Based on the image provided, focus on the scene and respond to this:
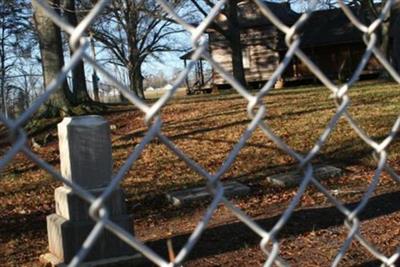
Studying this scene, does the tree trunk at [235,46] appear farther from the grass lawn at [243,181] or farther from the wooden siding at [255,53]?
the grass lawn at [243,181]

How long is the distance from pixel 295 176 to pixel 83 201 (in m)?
3.65

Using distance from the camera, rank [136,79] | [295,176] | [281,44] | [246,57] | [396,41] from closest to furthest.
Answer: [295,176] < [281,44] < [246,57] < [396,41] < [136,79]

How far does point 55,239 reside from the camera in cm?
568

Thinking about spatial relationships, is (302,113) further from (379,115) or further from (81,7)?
(81,7)

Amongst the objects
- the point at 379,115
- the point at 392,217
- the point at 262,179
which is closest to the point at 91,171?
the point at 392,217

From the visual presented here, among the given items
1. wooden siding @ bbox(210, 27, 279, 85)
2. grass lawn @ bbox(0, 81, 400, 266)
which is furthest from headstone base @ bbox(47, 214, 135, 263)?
wooden siding @ bbox(210, 27, 279, 85)

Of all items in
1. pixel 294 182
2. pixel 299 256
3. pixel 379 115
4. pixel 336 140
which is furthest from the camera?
pixel 379 115

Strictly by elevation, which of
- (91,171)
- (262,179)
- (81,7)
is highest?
(81,7)

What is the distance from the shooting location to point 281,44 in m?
35.4

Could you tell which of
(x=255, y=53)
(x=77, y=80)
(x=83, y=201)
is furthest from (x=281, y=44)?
(x=83, y=201)

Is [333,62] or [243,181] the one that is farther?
[333,62]

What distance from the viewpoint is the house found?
3631cm

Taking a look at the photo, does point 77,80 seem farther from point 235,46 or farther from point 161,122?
point 161,122

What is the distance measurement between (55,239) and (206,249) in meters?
1.29
